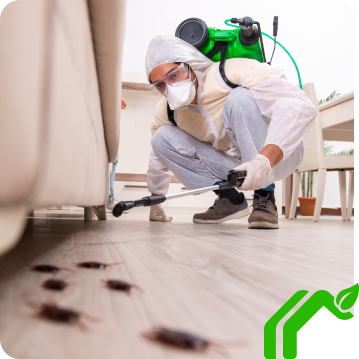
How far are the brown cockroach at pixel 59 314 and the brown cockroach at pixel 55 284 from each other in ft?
0.14

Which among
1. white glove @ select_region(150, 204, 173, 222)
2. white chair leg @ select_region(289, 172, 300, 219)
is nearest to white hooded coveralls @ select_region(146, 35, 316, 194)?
white glove @ select_region(150, 204, 173, 222)

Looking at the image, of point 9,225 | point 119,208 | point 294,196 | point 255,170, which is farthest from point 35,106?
point 294,196

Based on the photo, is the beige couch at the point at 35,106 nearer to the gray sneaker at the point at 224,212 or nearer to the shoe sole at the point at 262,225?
the shoe sole at the point at 262,225

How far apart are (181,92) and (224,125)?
215mm

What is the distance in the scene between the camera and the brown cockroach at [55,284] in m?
0.28

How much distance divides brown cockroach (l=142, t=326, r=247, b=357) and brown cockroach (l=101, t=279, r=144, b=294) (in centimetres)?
9

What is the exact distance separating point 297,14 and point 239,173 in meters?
4.14

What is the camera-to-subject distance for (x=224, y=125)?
1.22 meters

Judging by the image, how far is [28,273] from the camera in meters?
0.33

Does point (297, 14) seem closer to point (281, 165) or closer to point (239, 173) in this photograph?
point (281, 165)

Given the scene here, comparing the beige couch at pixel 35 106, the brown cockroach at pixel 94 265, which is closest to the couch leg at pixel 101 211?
the brown cockroach at pixel 94 265

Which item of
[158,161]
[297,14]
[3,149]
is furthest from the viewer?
[297,14]

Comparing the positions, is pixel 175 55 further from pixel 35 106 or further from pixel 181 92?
pixel 35 106

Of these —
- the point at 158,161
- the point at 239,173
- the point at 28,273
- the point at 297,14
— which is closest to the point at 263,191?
the point at 239,173
